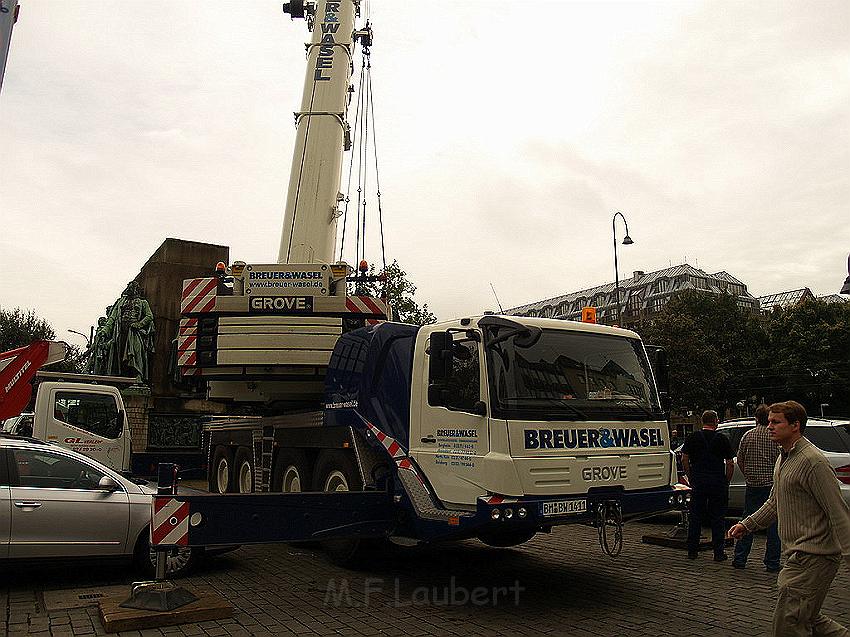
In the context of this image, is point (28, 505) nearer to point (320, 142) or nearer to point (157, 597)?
point (157, 597)

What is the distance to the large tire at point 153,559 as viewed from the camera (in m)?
7.82

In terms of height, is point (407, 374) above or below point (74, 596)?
above

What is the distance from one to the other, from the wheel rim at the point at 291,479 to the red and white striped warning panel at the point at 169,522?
2.95 m

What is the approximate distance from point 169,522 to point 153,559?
1.82m

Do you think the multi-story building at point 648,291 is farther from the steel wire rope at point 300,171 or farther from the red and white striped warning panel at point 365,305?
the red and white striped warning panel at point 365,305

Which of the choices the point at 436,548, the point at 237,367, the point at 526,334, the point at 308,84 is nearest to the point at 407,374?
the point at 526,334

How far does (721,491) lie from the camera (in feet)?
29.8

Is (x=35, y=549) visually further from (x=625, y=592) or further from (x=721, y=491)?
(x=721, y=491)

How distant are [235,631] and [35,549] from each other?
8.00ft

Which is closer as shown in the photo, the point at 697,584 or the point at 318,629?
the point at 318,629

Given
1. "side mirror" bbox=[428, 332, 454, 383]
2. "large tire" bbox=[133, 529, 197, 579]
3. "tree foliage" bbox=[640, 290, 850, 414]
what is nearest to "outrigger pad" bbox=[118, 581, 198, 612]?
"large tire" bbox=[133, 529, 197, 579]

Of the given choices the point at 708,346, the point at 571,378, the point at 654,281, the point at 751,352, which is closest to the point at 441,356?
the point at 571,378

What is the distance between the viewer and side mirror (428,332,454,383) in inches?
274

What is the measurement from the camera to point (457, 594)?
7.47m
